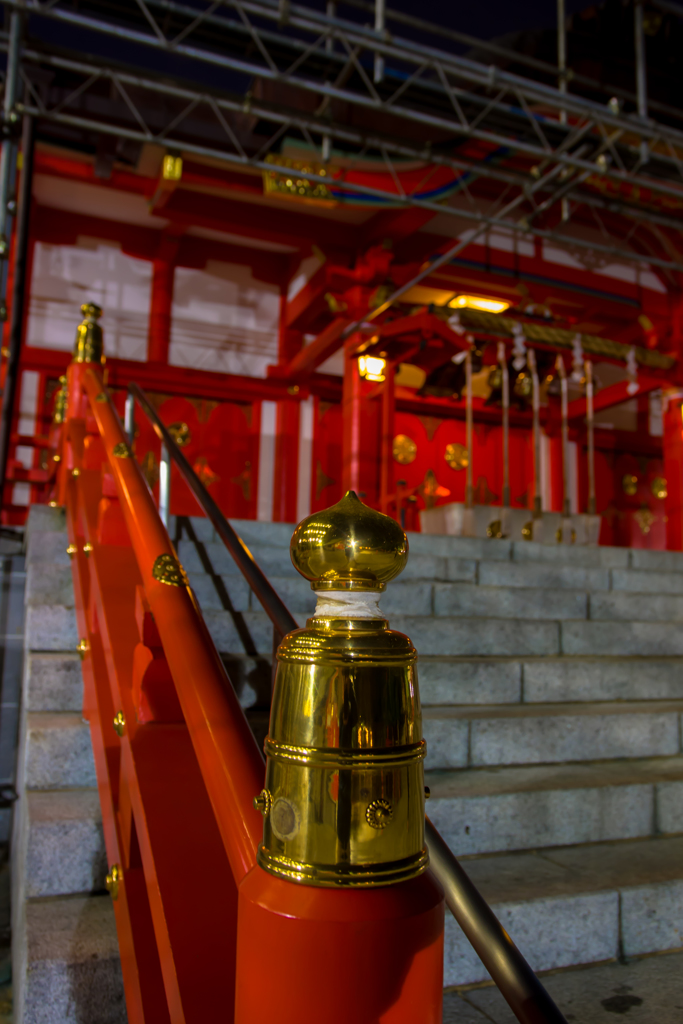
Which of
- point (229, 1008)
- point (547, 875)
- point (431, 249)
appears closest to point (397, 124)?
point (431, 249)

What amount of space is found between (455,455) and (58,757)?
9612mm

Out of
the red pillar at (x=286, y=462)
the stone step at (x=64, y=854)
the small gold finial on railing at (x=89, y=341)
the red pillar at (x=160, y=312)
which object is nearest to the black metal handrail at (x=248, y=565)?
the stone step at (x=64, y=854)

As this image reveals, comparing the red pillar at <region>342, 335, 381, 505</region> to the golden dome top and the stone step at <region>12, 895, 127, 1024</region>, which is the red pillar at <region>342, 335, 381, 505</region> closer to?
the stone step at <region>12, 895, 127, 1024</region>

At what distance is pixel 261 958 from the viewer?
0.62 meters

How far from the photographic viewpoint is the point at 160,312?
8922 millimetres

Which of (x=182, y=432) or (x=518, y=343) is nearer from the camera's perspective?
(x=518, y=343)

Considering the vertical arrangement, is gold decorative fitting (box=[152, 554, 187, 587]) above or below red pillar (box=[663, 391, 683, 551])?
below

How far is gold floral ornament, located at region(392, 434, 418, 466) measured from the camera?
10617 millimetres

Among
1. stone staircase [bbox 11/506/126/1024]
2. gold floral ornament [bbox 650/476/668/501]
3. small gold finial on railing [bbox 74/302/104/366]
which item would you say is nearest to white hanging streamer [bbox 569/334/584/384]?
gold floral ornament [bbox 650/476/668/501]

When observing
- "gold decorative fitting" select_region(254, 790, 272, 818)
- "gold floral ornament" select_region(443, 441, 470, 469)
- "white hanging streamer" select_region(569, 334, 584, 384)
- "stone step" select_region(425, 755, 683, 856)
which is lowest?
"stone step" select_region(425, 755, 683, 856)

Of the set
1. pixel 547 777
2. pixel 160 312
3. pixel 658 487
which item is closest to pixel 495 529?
pixel 547 777

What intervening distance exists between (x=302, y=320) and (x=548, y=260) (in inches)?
134

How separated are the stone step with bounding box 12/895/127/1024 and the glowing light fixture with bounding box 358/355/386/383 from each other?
23.2ft

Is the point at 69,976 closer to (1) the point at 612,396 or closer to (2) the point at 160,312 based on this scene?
(2) the point at 160,312
